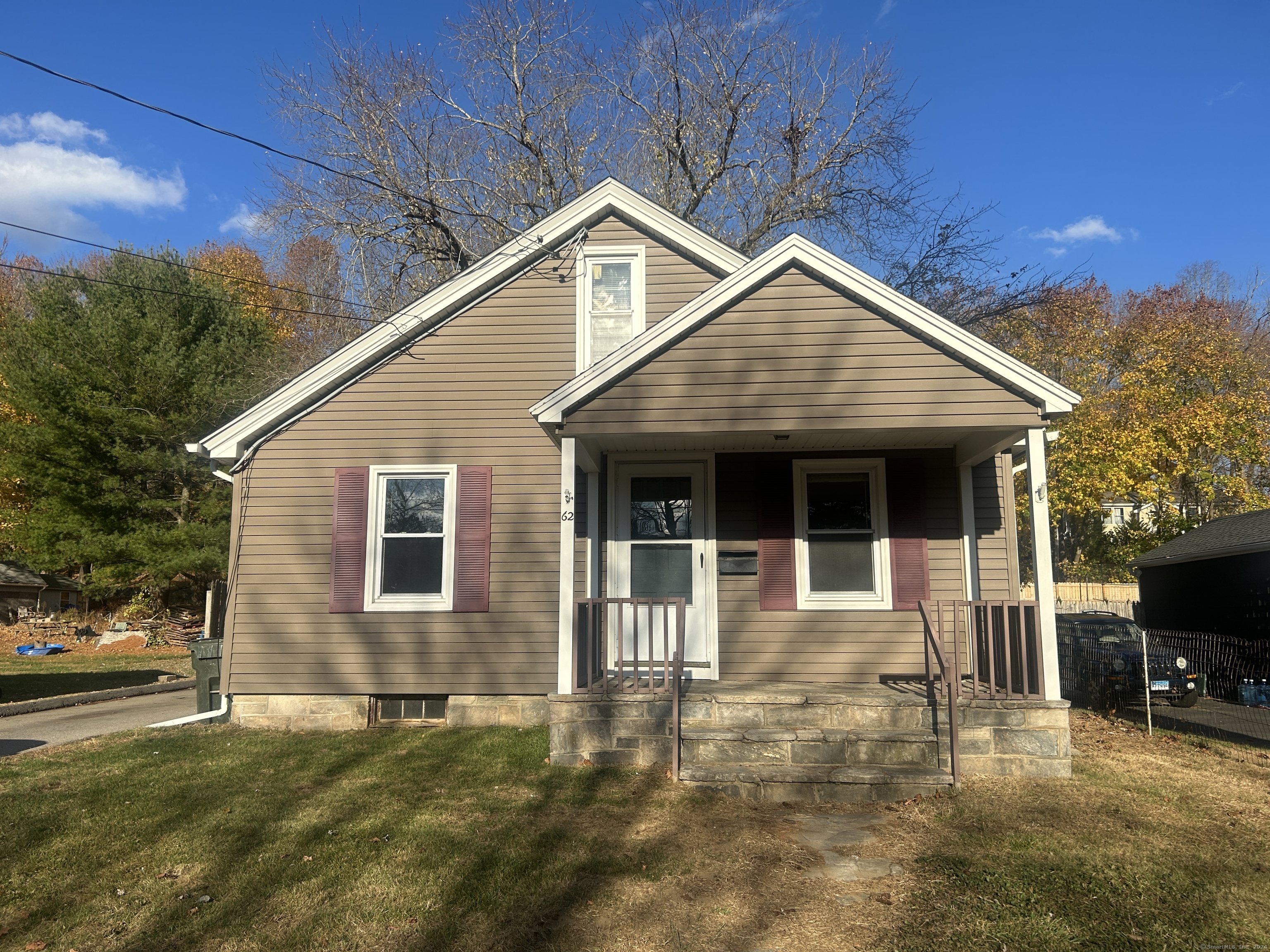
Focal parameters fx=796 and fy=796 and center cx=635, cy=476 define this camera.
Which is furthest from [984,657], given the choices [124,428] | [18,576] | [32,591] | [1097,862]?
[32,591]

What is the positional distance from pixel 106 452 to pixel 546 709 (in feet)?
59.7

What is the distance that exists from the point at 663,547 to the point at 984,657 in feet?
10.6

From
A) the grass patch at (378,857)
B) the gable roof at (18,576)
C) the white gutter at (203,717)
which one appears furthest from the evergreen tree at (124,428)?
the grass patch at (378,857)

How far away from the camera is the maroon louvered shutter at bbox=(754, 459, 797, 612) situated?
7.84 m

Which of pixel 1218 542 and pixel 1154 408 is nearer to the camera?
pixel 1218 542

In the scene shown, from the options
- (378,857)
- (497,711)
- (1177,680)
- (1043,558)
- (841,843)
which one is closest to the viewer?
(378,857)

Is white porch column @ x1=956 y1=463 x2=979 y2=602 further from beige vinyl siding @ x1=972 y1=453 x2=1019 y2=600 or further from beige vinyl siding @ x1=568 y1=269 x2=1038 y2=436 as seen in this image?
beige vinyl siding @ x1=568 y1=269 x2=1038 y2=436

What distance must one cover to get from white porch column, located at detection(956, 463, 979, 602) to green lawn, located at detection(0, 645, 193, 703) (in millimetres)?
12178

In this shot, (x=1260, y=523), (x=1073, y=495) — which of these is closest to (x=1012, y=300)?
(x=1260, y=523)

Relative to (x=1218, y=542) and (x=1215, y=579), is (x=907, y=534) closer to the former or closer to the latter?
(x=1218, y=542)

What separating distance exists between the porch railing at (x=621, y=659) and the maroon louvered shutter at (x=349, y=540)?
251cm

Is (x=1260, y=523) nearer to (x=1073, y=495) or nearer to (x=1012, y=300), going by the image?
(x=1012, y=300)

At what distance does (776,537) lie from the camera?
795 cm

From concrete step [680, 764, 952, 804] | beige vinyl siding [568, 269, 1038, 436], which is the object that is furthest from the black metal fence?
beige vinyl siding [568, 269, 1038, 436]
